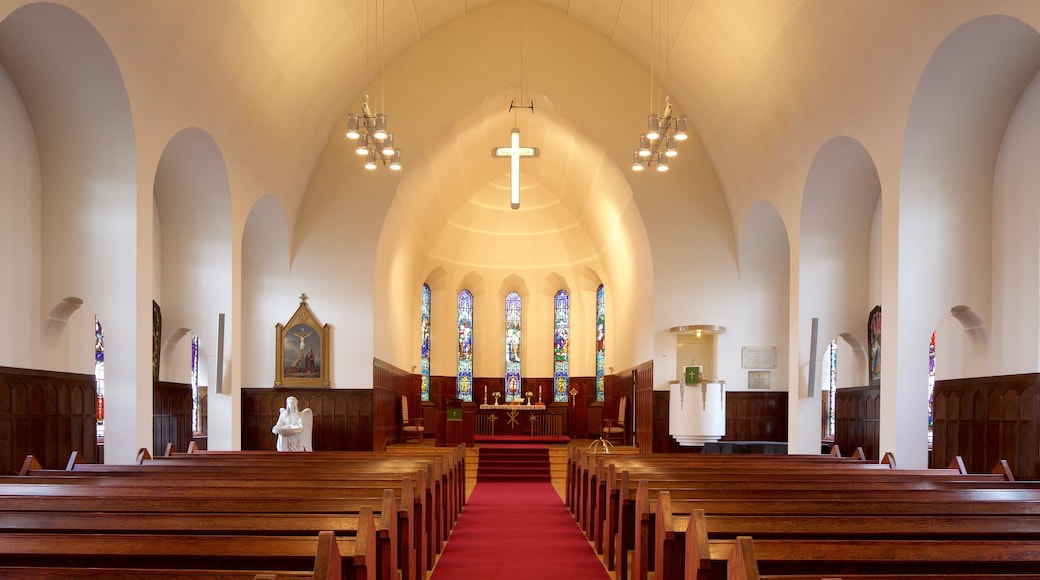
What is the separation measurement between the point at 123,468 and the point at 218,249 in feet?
21.2

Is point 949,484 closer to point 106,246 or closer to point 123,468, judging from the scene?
point 123,468

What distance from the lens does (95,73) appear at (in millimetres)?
9570

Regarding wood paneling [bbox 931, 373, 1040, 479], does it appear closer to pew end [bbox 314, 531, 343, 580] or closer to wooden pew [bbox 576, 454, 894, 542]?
wooden pew [bbox 576, 454, 894, 542]

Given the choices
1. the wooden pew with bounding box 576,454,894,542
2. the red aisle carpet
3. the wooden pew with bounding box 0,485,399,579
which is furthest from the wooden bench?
the wooden pew with bounding box 0,485,399,579

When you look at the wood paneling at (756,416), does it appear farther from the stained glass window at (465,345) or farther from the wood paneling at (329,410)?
the stained glass window at (465,345)

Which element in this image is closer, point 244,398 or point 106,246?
point 106,246

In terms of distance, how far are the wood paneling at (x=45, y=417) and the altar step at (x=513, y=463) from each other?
23.0 feet

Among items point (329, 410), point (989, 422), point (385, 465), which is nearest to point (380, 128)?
point (385, 465)

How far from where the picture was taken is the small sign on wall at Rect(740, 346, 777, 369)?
1655 centimetres

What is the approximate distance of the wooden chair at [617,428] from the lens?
19656mm

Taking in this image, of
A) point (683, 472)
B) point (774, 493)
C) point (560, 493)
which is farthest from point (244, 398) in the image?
point (774, 493)

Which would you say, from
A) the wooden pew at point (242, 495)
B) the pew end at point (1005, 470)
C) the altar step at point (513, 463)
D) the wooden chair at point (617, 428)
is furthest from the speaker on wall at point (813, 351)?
the wooden pew at point (242, 495)

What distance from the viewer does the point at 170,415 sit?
50.5ft

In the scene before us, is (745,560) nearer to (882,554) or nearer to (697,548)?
(697,548)
